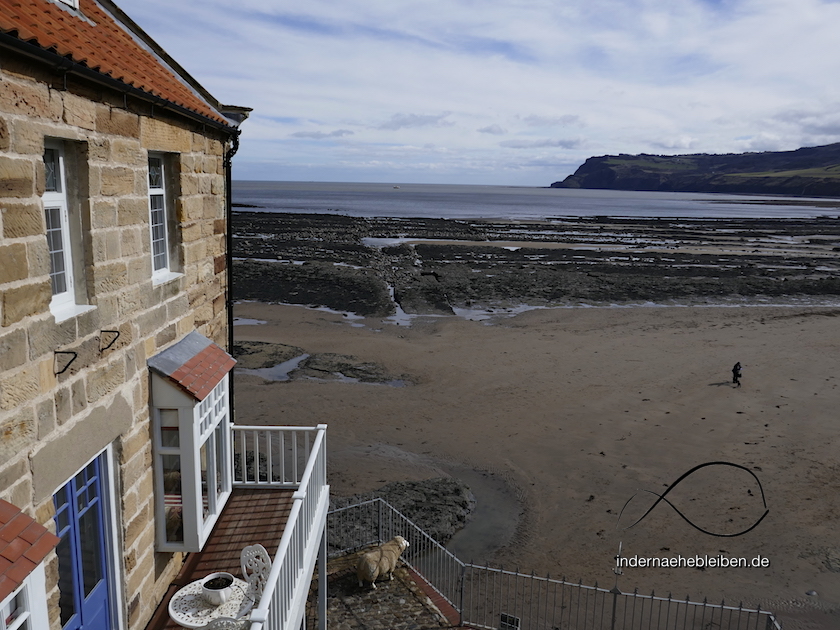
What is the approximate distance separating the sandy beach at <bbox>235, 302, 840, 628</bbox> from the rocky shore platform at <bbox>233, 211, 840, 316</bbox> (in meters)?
7.45

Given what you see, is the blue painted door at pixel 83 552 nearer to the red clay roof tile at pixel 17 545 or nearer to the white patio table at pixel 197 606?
the white patio table at pixel 197 606

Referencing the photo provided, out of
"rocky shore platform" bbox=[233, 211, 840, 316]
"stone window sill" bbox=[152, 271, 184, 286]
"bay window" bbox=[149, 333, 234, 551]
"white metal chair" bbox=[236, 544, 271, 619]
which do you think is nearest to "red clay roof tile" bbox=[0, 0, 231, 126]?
"stone window sill" bbox=[152, 271, 184, 286]

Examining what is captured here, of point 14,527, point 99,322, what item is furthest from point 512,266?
point 14,527

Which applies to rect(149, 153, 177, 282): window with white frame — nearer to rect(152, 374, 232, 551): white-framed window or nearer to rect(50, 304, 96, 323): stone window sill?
rect(152, 374, 232, 551): white-framed window

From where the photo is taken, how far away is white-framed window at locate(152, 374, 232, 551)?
666 centimetres

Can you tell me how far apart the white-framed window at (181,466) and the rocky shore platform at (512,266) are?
24997 mm

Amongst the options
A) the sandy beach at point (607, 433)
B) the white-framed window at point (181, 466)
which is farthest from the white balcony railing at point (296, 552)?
the sandy beach at point (607, 433)

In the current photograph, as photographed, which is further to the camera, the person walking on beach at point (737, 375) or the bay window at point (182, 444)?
the person walking on beach at point (737, 375)

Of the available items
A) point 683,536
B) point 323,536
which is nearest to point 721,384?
point 683,536

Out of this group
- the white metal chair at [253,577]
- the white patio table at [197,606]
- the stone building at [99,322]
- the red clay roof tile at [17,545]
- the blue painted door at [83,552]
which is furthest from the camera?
the white patio table at [197,606]

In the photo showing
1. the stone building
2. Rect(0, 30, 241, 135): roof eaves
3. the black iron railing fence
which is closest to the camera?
Rect(0, 30, 241, 135): roof eaves

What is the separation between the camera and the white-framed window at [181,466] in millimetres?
6664

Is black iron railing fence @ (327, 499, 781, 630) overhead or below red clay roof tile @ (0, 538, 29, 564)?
below

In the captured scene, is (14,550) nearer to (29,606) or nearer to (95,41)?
(29,606)
